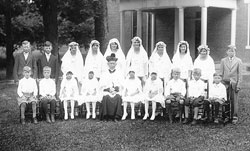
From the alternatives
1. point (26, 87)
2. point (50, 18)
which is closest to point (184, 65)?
point (26, 87)

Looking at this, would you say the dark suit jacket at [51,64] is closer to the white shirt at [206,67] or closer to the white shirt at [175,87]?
the white shirt at [175,87]

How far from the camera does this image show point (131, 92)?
9758 millimetres

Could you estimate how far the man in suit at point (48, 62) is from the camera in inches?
395

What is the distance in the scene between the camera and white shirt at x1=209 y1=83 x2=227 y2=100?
901 cm

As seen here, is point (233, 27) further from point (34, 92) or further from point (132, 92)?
point (34, 92)

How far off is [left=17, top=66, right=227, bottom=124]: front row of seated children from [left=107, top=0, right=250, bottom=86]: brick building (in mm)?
7713

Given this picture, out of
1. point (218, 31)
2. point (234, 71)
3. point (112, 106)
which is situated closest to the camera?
point (234, 71)

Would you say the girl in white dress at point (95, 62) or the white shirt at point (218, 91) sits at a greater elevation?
the girl in white dress at point (95, 62)

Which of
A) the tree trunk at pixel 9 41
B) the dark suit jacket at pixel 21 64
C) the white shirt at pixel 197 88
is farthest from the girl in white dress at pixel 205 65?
the tree trunk at pixel 9 41

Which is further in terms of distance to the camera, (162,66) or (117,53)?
(117,53)

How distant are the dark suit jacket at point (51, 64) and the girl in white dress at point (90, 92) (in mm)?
839

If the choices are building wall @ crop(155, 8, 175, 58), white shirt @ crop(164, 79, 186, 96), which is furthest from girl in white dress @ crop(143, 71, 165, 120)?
building wall @ crop(155, 8, 175, 58)

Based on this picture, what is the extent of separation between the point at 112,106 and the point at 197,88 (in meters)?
2.02

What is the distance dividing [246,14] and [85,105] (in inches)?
461
